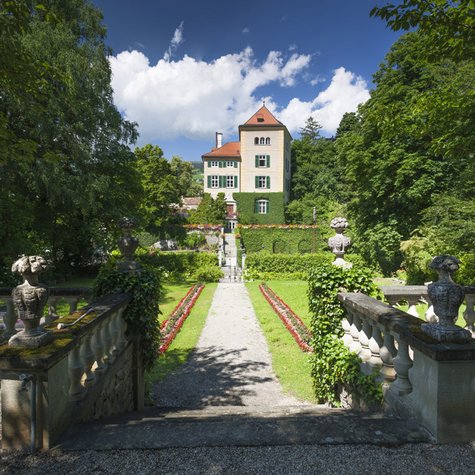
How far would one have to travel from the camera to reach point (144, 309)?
4508 millimetres

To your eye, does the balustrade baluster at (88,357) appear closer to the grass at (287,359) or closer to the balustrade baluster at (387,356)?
the balustrade baluster at (387,356)

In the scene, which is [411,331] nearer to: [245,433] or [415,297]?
[245,433]

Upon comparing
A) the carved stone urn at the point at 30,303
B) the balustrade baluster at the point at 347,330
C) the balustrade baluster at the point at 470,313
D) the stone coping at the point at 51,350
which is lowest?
the balustrade baluster at the point at 347,330

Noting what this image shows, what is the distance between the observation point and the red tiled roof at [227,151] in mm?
42500

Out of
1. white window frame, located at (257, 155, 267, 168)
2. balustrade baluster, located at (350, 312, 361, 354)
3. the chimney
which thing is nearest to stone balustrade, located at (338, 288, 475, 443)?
balustrade baluster, located at (350, 312, 361, 354)

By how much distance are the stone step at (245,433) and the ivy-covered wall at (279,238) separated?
98.5ft

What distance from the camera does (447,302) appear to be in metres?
2.49

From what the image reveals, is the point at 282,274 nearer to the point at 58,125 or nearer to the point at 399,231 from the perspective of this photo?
the point at 399,231

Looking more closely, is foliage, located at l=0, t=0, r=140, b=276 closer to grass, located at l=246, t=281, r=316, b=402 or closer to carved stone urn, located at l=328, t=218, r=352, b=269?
grass, located at l=246, t=281, r=316, b=402

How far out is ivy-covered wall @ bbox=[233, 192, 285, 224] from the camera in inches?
1619

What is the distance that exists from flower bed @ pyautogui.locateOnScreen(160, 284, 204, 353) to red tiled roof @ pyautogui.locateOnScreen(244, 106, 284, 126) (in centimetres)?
3212

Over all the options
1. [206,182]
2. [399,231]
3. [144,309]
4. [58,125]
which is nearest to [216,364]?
[144,309]

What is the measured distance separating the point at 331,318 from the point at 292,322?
6.00 meters

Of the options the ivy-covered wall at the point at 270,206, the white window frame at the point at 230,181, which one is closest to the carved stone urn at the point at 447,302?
the ivy-covered wall at the point at 270,206
